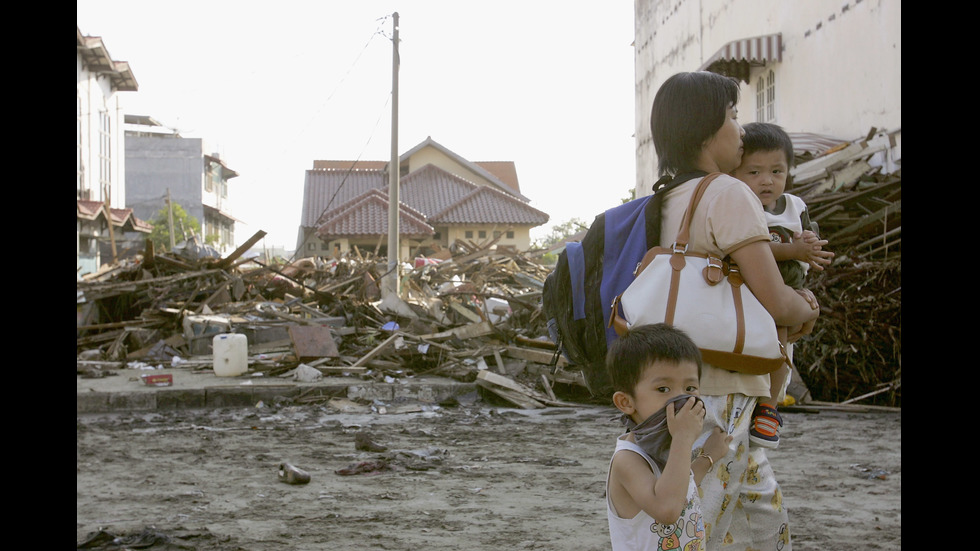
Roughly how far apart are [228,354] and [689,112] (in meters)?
9.28

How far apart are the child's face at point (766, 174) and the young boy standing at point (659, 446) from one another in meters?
0.73

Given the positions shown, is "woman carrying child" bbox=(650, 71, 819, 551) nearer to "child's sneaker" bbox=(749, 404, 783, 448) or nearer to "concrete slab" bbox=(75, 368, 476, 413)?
"child's sneaker" bbox=(749, 404, 783, 448)

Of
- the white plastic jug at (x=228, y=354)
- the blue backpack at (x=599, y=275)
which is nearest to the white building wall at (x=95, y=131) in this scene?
the white plastic jug at (x=228, y=354)

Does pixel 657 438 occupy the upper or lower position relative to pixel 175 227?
lower

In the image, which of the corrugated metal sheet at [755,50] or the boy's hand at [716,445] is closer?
the boy's hand at [716,445]

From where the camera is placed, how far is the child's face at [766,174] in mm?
2590

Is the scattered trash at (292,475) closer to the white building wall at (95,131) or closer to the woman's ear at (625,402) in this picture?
the woman's ear at (625,402)

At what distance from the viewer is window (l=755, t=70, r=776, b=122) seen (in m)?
17.1

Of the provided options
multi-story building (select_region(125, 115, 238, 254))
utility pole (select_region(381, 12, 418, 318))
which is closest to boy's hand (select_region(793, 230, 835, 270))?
utility pole (select_region(381, 12, 418, 318))

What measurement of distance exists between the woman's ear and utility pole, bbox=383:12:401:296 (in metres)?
13.2

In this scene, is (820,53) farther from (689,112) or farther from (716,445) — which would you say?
(716,445)

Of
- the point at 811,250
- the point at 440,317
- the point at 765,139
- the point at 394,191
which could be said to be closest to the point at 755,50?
the point at 394,191

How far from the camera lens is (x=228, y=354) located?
Answer: 1066 cm

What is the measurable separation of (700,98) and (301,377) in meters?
8.89
